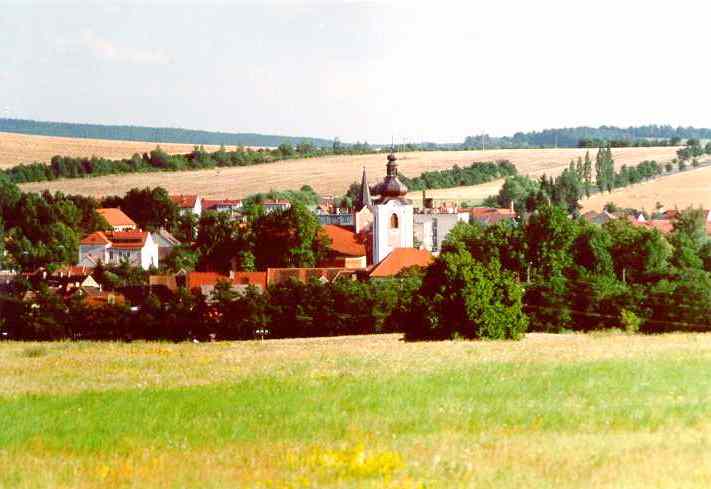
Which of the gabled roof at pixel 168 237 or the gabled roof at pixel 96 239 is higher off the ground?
the gabled roof at pixel 96 239

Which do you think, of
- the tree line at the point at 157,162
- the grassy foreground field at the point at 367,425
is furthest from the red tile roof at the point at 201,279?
the tree line at the point at 157,162

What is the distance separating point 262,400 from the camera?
1823cm

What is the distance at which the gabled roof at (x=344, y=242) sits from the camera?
92.7 metres

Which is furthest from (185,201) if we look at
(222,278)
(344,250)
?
(222,278)

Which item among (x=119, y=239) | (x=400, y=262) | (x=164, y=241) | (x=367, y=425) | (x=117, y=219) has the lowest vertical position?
(x=164, y=241)

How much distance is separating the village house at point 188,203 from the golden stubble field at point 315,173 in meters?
8.50

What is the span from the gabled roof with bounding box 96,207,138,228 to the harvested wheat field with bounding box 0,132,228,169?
31.8 metres

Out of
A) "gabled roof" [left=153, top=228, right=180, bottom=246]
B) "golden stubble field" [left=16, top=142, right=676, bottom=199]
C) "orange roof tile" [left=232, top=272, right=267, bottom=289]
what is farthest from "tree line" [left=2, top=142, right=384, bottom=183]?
"orange roof tile" [left=232, top=272, right=267, bottom=289]

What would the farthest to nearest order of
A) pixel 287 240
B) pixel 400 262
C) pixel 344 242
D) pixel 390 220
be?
pixel 344 242, pixel 390 220, pixel 287 240, pixel 400 262

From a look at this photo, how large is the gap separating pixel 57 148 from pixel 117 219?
4668 cm

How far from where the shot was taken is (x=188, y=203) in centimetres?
13075

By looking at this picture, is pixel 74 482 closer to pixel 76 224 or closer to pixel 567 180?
pixel 76 224

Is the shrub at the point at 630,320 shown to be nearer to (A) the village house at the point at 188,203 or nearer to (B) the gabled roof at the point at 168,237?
(B) the gabled roof at the point at 168,237

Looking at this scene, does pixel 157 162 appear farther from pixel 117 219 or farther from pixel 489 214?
pixel 489 214
